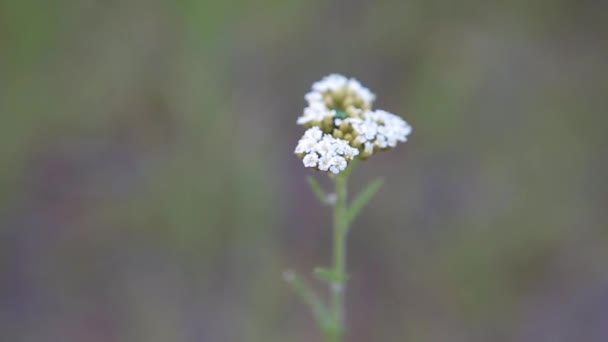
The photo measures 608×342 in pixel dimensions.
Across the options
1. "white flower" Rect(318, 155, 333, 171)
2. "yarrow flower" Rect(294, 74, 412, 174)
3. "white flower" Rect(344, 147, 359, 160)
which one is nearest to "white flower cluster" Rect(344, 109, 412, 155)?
"yarrow flower" Rect(294, 74, 412, 174)

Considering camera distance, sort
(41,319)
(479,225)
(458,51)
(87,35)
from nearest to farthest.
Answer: (41,319) → (479,225) → (87,35) → (458,51)

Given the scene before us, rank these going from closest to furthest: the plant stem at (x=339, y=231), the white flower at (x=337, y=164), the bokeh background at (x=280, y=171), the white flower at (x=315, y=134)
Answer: the white flower at (x=337, y=164) < the white flower at (x=315, y=134) < the plant stem at (x=339, y=231) < the bokeh background at (x=280, y=171)

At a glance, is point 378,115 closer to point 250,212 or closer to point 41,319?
point 250,212

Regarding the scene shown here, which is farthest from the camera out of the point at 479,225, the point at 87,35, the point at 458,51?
the point at 458,51

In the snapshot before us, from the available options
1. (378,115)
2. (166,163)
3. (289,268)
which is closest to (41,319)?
(166,163)

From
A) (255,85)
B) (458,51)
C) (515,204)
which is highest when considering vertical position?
(458,51)

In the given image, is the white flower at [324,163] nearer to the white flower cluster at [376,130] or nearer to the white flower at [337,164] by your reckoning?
the white flower at [337,164]

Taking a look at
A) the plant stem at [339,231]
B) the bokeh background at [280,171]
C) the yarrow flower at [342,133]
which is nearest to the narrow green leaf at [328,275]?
the plant stem at [339,231]
